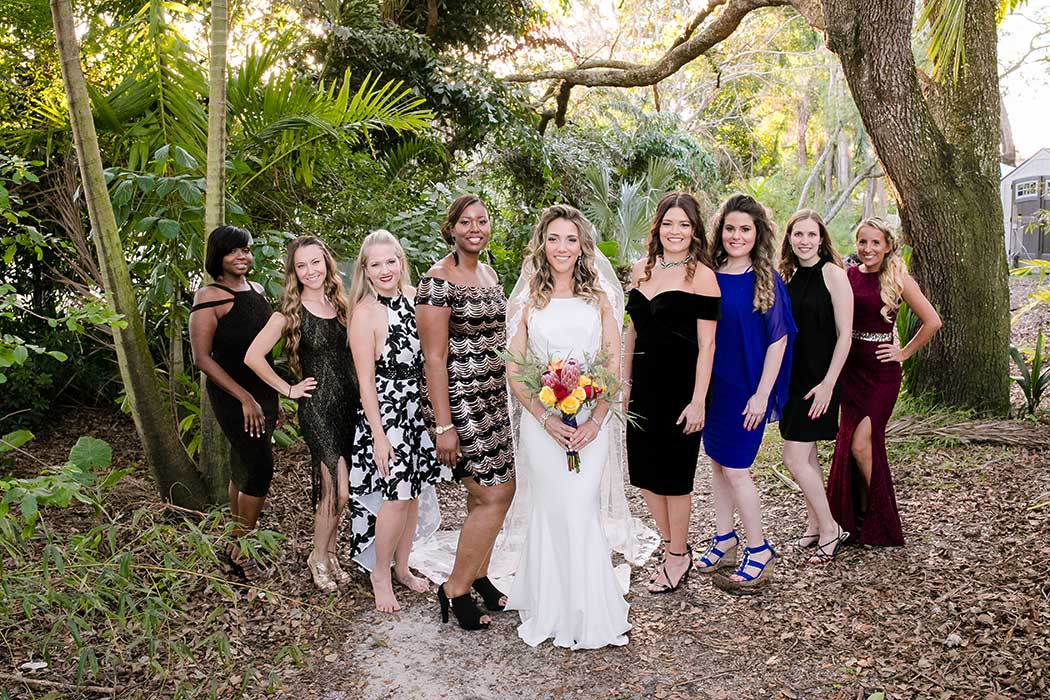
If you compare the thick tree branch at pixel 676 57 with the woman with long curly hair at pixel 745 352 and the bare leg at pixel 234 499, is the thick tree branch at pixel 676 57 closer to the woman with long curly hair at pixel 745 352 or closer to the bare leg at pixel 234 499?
the woman with long curly hair at pixel 745 352

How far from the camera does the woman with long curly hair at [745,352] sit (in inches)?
163

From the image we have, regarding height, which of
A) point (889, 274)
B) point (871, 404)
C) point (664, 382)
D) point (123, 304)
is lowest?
point (871, 404)

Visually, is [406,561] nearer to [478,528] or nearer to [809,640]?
[478,528]

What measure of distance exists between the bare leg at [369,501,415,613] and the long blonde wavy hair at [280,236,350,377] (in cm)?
86

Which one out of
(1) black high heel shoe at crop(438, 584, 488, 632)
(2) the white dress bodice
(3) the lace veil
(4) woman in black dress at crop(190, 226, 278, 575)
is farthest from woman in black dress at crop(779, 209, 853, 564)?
(4) woman in black dress at crop(190, 226, 278, 575)

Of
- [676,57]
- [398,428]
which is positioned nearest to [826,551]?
[398,428]

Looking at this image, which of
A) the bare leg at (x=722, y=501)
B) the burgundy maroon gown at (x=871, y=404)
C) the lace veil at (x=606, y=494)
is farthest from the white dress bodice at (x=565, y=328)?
the burgundy maroon gown at (x=871, y=404)

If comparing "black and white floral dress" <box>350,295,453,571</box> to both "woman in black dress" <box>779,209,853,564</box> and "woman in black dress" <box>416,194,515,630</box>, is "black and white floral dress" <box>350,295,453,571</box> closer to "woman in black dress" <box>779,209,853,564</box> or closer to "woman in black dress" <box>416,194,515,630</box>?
"woman in black dress" <box>416,194,515,630</box>

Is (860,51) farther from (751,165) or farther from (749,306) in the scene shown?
(751,165)

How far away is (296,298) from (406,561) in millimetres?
1508

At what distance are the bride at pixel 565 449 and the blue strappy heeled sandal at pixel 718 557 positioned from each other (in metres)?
0.89

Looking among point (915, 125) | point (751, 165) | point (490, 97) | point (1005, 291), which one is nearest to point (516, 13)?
point (490, 97)

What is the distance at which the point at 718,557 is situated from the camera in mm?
4535

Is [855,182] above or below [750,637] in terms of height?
above
